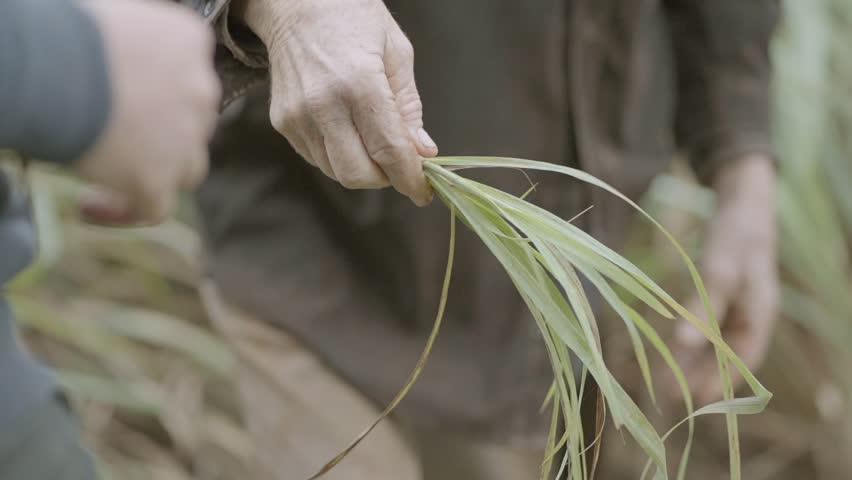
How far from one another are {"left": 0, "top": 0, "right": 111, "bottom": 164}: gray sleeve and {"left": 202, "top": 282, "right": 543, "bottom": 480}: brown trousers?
0.65 meters

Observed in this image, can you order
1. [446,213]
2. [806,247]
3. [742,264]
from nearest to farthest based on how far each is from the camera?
[446,213] < [742,264] < [806,247]

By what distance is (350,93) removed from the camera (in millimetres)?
650

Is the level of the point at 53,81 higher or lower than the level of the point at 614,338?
higher

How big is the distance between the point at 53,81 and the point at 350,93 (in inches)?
7.6

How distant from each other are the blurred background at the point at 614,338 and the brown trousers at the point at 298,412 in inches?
20.8

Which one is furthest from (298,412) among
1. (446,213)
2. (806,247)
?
(806,247)

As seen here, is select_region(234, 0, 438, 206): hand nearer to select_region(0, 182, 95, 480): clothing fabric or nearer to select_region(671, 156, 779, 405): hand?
select_region(0, 182, 95, 480): clothing fabric

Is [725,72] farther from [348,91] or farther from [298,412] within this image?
[348,91]

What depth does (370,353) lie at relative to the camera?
1144 mm

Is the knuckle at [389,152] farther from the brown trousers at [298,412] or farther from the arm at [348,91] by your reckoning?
the brown trousers at [298,412]

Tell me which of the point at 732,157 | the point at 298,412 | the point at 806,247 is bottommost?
the point at 806,247

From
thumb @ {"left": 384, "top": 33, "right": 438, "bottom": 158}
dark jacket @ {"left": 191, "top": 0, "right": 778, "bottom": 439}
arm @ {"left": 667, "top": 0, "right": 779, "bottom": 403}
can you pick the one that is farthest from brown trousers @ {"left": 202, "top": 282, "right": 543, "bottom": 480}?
thumb @ {"left": 384, "top": 33, "right": 438, "bottom": 158}

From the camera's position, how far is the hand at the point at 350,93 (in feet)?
2.13

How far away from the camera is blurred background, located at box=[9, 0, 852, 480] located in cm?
175
